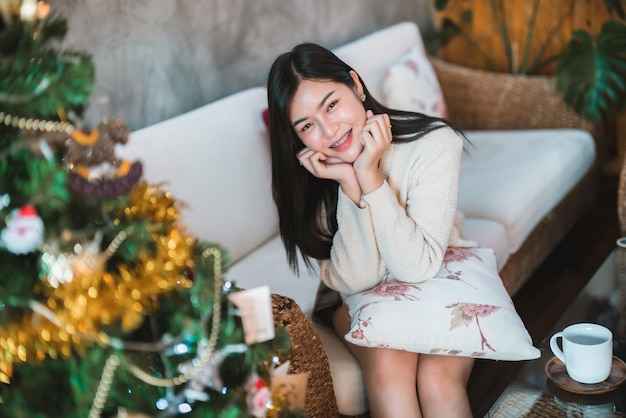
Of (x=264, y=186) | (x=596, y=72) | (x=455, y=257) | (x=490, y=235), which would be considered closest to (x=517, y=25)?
(x=596, y=72)

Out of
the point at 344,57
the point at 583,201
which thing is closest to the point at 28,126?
the point at 344,57

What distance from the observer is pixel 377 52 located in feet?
9.54

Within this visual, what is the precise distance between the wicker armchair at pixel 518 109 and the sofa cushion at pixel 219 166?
109cm

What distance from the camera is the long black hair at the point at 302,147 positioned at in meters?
1.62

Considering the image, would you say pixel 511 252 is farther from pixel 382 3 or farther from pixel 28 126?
pixel 28 126

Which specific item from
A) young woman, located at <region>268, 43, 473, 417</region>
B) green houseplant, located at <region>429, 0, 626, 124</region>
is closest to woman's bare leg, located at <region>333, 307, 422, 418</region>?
young woman, located at <region>268, 43, 473, 417</region>

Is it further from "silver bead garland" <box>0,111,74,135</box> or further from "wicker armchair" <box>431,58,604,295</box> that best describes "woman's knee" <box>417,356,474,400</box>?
"wicker armchair" <box>431,58,604,295</box>

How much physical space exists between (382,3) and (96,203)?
266 centimetres

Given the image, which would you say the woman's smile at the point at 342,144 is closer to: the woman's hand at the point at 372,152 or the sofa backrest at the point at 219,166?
Answer: the woman's hand at the point at 372,152

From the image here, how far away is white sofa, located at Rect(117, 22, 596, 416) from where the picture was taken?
6.38ft

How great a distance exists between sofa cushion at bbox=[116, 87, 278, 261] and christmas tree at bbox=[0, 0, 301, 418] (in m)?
0.87

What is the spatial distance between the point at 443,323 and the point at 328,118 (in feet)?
1.54

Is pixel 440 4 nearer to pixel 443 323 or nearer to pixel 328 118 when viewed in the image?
pixel 328 118

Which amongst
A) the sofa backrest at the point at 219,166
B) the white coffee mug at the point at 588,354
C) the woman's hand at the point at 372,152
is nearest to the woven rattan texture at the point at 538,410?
the white coffee mug at the point at 588,354
